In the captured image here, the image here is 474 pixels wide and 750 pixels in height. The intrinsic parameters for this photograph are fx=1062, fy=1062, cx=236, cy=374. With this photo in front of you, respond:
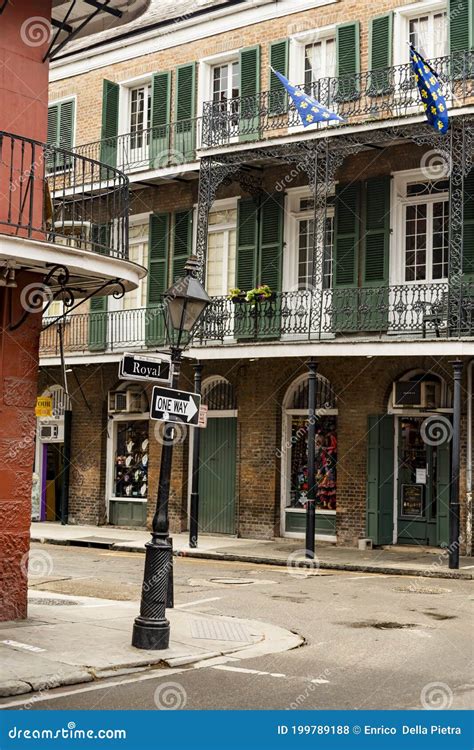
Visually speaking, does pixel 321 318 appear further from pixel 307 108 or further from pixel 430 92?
pixel 430 92

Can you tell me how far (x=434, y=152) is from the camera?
19.0 meters

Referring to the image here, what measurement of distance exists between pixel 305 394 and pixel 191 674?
1291cm

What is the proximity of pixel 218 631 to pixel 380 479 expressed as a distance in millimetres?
9493

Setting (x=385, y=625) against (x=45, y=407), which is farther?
(x=45, y=407)

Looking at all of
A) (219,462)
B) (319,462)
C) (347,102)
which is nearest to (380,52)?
(347,102)

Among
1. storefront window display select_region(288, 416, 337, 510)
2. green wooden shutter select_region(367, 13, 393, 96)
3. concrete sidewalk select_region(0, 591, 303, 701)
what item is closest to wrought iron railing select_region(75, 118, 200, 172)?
green wooden shutter select_region(367, 13, 393, 96)

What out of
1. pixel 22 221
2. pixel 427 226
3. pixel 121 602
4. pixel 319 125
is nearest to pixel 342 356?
pixel 427 226

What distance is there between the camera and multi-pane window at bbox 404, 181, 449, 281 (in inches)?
758

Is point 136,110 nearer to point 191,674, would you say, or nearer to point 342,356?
point 342,356

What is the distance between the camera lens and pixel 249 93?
859 inches

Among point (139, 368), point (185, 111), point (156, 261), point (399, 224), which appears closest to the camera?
point (139, 368)

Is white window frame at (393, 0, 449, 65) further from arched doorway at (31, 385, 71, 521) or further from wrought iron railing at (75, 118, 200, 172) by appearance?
arched doorway at (31, 385, 71, 521)

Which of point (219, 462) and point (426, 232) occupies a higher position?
point (426, 232)

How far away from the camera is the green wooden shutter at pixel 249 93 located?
21344 millimetres
